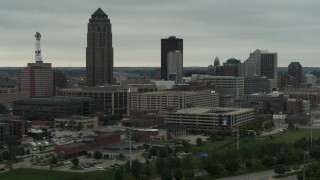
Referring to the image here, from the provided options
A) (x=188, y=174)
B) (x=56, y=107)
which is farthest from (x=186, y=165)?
(x=56, y=107)

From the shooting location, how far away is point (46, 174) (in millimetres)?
36125

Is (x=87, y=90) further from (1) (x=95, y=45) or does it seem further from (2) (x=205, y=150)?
(2) (x=205, y=150)

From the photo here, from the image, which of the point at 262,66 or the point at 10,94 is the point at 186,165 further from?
the point at 262,66

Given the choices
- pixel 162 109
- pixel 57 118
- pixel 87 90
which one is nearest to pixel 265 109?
pixel 162 109

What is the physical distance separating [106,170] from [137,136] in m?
15.2

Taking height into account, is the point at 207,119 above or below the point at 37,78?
below

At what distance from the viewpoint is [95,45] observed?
4018 inches

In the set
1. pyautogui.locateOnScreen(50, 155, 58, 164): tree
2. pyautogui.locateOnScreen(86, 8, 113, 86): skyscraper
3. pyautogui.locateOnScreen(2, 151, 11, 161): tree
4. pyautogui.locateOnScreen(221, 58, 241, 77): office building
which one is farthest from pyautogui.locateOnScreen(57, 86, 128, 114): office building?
pyautogui.locateOnScreen(221, 58, 241, 77): office building

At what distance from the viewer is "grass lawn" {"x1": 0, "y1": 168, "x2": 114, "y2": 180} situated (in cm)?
3469

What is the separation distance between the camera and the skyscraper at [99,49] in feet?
331

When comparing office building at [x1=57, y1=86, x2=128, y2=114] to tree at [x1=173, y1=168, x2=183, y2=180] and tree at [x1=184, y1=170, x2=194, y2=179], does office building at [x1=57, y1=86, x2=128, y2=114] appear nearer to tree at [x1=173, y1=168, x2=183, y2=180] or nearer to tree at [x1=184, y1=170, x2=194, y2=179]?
tree at [x1=184, y1=170, x2=194, y2=179]

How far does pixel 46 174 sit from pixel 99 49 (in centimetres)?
6702

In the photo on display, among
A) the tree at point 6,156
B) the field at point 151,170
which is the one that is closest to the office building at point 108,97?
the field at point 151,170

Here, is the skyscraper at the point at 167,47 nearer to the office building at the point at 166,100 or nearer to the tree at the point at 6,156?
the office building at the point at 166,100
